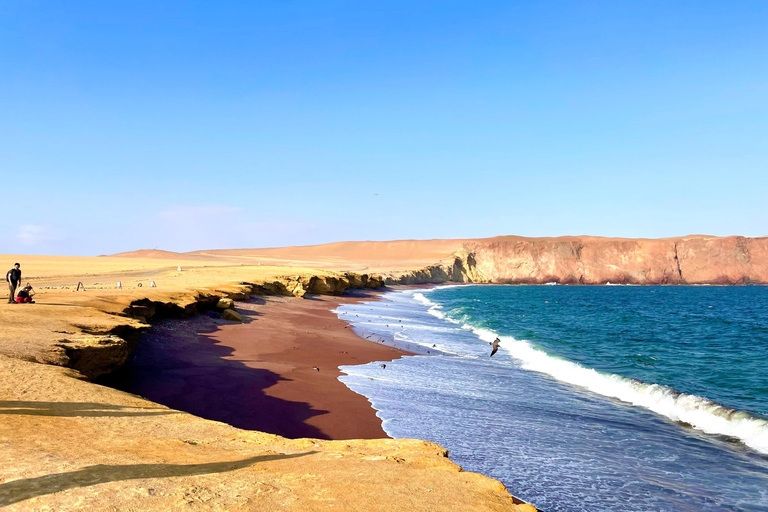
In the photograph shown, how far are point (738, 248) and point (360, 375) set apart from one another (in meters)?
124

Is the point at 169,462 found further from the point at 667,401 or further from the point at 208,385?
the point at 667,401

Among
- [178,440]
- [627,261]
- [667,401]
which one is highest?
[627,261]

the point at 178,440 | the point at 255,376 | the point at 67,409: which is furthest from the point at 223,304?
the point at 178,440

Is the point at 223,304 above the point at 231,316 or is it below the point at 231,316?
above

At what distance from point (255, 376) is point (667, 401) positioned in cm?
1110

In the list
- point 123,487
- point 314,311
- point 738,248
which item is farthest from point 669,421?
point 738,248

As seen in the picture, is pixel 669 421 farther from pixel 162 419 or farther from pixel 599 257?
pixel 599 257

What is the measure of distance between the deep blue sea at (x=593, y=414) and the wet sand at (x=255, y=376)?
85 cm

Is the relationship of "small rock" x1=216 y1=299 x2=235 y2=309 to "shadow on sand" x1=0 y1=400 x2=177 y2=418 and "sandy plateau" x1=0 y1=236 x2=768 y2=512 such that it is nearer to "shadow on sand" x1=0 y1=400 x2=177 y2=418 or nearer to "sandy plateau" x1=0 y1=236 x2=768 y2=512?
"sandy plateau" x1=0 y1=236 x2=768 y2=512

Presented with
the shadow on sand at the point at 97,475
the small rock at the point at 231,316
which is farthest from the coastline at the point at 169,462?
the small rock at the point at 231,316

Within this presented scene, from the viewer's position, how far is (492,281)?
122 metres

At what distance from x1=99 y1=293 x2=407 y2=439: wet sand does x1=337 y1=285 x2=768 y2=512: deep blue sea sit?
2.79ft

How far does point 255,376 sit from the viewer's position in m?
12.6

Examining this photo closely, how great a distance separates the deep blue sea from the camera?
7.65 meters
